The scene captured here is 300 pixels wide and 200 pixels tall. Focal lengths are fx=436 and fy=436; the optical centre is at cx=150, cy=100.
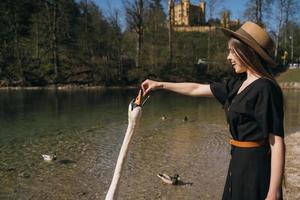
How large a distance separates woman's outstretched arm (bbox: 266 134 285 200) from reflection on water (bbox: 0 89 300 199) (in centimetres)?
98

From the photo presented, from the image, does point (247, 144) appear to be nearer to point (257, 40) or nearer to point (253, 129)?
point (253, 129)

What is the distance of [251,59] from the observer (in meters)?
3.11

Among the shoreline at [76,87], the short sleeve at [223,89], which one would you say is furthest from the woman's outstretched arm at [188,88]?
the shoreline at [76,87]

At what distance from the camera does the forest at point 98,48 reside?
42250 millimetres

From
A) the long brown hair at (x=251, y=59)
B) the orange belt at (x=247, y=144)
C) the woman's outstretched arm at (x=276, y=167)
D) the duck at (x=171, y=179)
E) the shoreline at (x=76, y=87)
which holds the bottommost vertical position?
the duck at (x=171, y=179)

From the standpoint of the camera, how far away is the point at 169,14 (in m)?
47.0

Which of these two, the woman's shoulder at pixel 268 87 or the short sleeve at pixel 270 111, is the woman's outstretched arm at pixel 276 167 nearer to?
the short sleeve at pixel 270 111

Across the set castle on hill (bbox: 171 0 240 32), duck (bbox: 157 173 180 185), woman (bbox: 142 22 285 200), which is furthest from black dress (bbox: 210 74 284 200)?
castle on hill (bbox: 171 0 240 32)

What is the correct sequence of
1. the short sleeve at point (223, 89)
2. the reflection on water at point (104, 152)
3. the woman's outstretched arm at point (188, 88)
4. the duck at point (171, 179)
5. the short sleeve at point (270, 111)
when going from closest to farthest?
the short sleeve at point (270, 111), the short sleeve at point (223, 89), the woman's outstretched arm at point (188, 88), the reflection on water at point (104, 152), the duck at point (171, 179)

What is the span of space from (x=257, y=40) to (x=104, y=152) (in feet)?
31.4

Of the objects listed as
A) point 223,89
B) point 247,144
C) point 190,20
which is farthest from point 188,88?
point 190,20

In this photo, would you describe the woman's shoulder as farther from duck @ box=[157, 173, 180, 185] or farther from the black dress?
duck @ box=[157, 173, 180, 185]

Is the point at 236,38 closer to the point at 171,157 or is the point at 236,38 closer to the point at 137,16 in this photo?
the point at 171,157

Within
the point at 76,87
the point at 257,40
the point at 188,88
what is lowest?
the point at 76,87
